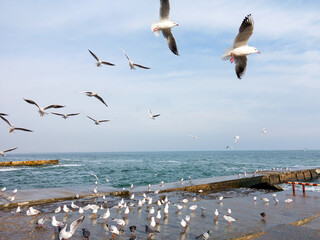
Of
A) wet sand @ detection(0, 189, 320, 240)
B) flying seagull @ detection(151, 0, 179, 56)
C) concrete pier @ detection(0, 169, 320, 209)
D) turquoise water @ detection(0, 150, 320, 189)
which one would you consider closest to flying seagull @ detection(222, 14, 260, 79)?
flying seagull @ detection(151, 0, 179, 56)

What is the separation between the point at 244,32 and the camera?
534 cm

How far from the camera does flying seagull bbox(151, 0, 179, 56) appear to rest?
20.8ft

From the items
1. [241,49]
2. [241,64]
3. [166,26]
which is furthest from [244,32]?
[166,26]

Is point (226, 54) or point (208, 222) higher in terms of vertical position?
point (226, 54)

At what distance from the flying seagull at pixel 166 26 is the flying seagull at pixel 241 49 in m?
1.35

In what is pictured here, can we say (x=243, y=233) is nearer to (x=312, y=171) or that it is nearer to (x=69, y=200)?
(x=69, y=200)

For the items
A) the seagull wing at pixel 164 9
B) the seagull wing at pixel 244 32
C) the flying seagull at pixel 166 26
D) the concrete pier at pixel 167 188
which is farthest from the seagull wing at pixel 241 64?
the concrete pier at pixel 167 188

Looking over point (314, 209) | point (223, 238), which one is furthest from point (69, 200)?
point (314, 209)

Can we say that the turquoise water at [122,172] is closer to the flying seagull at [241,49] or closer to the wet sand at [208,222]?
the wet sand at [208,222]

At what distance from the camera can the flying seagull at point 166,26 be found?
635cm

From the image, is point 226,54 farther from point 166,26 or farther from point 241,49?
point 166,26

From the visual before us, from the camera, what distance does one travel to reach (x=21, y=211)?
8.15 metres

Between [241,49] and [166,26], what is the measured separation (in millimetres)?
1987

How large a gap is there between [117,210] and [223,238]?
12.1 feet
